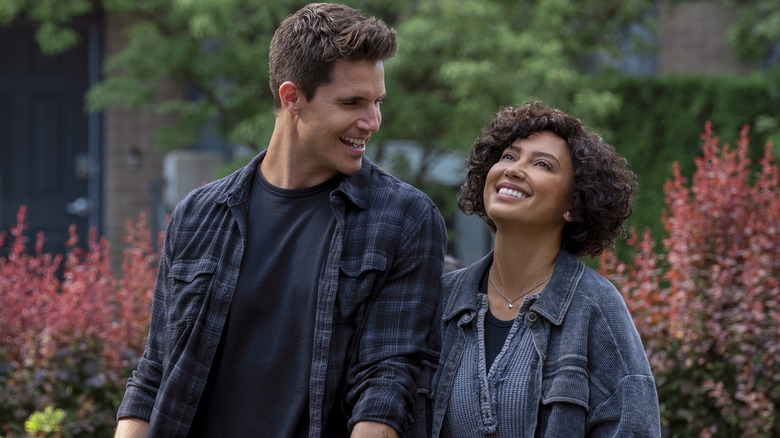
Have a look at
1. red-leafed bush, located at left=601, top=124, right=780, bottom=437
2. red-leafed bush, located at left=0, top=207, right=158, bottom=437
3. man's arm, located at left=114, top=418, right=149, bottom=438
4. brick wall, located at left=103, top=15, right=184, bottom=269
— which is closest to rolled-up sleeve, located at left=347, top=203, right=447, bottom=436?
man's arm, located at left=114, top=418, right=149, bottom=438

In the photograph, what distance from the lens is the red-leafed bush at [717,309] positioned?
167 inches

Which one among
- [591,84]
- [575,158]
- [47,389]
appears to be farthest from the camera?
[591,84]

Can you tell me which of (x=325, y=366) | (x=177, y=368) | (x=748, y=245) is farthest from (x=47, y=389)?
(x=748, y=245)

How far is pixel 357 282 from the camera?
2.52 meters

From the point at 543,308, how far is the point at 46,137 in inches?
353

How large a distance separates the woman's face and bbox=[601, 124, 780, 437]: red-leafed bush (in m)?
1.92

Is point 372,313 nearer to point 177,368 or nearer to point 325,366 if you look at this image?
point 325,366

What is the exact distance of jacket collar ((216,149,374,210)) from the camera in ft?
8.50

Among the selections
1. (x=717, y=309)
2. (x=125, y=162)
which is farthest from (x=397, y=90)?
(x=717, y=309)

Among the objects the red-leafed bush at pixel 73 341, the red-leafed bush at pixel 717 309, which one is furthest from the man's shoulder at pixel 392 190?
the red-leafed bush at pixel 73 341

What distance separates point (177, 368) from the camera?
258 centimetres

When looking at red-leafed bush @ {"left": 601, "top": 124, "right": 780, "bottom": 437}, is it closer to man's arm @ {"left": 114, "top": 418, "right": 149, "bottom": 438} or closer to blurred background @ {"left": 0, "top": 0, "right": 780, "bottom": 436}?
man's arm @ {"left": 114, "top": 418, "right": 149, "bottom": 438}

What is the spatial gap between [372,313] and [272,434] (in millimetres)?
380

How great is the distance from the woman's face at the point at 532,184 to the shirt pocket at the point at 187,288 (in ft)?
2.44
